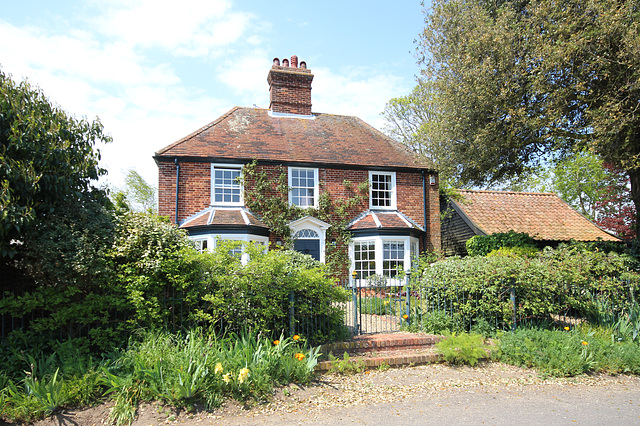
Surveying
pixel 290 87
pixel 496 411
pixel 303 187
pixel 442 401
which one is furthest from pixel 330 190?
pixel 496 411

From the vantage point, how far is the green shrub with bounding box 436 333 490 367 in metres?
6.93

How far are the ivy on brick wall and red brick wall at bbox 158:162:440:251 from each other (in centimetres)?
12

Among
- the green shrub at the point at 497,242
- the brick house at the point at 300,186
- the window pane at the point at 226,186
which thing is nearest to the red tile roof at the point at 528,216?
the green shrub at the point at 497,242

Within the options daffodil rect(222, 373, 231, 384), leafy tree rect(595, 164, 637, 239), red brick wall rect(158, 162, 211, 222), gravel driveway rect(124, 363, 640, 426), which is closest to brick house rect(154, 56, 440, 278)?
red brick wall rect(158, 162, 211, 222)

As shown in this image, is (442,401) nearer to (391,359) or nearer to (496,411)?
(496,411)

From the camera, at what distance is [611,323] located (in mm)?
8609

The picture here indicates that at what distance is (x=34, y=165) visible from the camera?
5.77m

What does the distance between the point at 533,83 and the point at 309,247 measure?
30.1ft

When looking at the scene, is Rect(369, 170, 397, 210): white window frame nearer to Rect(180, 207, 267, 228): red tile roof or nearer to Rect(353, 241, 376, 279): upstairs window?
Rect(353, 241, 376, 279): upstairs window

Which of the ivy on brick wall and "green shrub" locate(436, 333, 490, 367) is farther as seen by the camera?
the ivy on brick wall

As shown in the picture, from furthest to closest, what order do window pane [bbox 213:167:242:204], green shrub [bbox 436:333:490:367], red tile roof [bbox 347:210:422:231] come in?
red tile roof [bbox 347:210:422:231] → window pane [bbox 213:167:242:204] → green shrub [bbox 436:333:490:367]

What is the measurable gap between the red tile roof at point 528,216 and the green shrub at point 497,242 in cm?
153

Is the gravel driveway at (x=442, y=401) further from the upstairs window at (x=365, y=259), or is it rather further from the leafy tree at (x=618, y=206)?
the leafy tree at (x=618, y=206)

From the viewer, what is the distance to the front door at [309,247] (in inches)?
619
